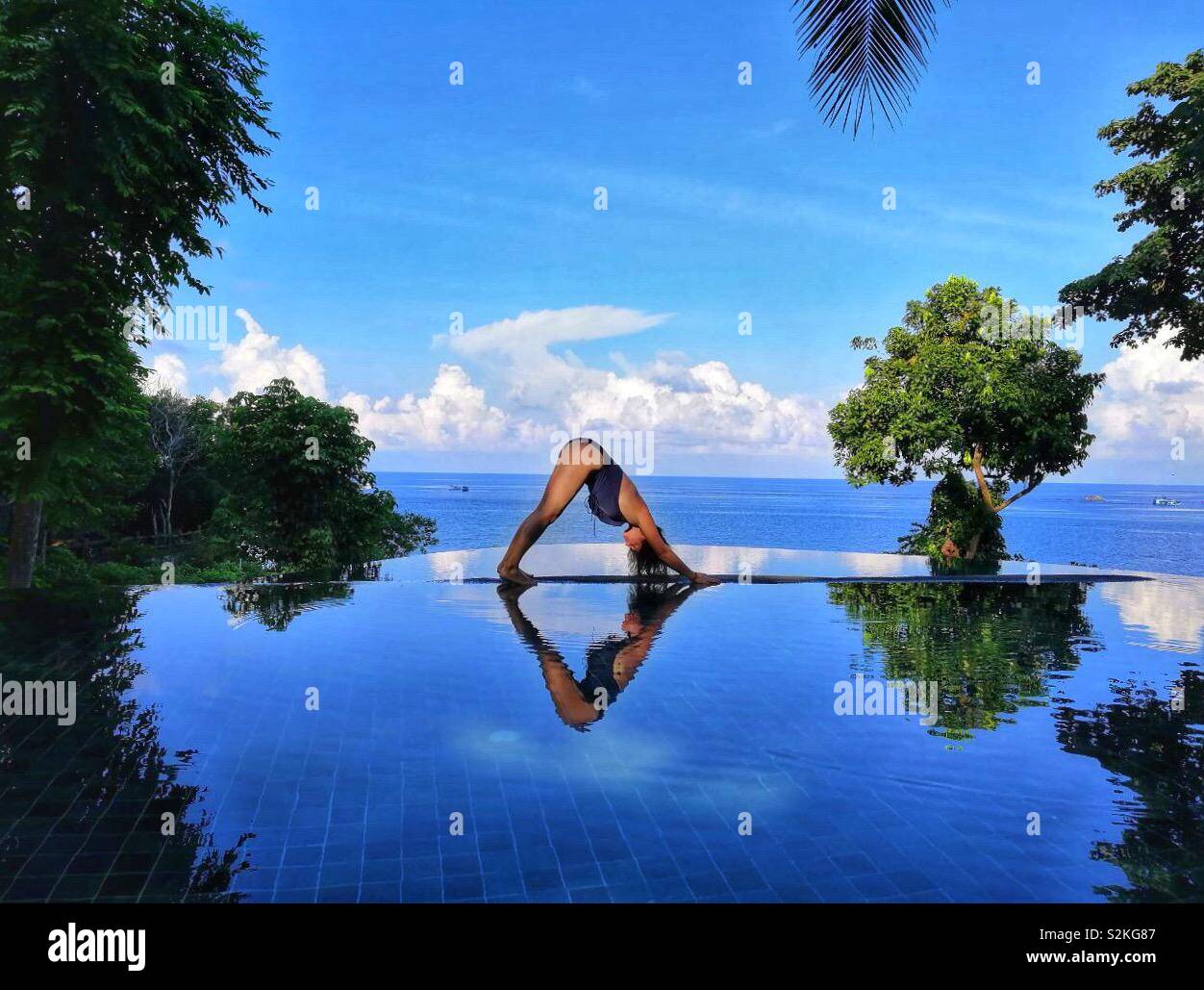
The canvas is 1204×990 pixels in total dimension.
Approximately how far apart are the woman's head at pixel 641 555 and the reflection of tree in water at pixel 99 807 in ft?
20.1

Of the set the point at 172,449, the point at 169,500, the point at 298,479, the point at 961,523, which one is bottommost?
the point at 961,523

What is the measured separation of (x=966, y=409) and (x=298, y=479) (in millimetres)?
21949

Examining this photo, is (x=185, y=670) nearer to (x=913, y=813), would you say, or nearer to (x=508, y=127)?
(x=913, y=813)

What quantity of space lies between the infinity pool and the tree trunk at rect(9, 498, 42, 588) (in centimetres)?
806

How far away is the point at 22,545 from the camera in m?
15.4

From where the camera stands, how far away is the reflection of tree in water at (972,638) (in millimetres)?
5895

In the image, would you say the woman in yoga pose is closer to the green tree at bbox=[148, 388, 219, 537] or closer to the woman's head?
the woman's head

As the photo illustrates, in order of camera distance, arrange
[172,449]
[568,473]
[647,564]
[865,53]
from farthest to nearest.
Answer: [172,449] → [647,564] → [568,473] → [865,53]

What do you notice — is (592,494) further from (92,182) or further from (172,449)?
(172,449)

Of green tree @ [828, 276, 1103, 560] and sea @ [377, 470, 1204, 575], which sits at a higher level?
green tree @ [828, 276, 1103, 560]

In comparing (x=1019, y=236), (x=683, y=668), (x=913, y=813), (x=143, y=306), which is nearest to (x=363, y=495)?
(x=143, y=306)

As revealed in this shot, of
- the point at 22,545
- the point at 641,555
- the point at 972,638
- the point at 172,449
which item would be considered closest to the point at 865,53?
the point at 972,638

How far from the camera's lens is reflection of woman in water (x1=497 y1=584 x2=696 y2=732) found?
5.52 meters

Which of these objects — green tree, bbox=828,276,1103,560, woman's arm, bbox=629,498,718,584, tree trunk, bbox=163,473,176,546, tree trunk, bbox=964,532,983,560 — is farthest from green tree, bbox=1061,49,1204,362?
tree trunk, bbox=163,473,176,546
